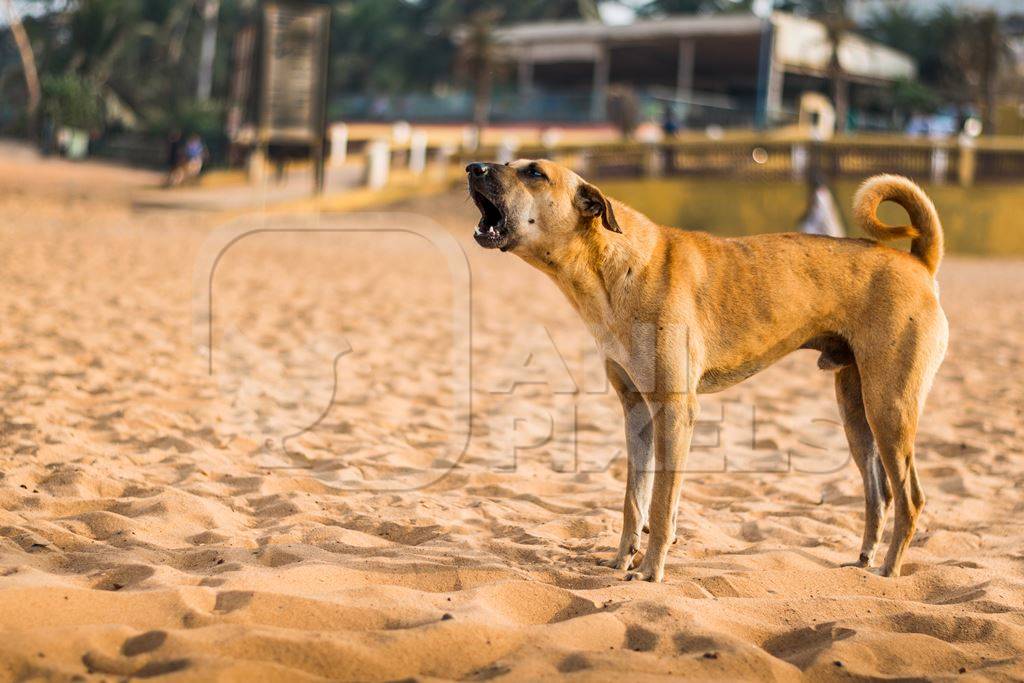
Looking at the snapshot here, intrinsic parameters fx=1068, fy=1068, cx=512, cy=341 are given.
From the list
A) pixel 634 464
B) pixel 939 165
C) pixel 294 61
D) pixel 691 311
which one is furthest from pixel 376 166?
pixel 691 311

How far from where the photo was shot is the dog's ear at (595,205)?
436 centimetres

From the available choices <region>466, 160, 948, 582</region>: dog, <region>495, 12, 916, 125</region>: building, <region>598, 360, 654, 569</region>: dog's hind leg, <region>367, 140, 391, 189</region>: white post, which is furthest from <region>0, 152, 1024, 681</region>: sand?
<region>495, 12, 916, 125</region>: building

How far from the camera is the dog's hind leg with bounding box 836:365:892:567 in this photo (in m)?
4.89

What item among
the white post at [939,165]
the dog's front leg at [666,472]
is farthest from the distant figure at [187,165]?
the dog's front leg at [666,472]

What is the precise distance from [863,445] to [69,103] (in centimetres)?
4439

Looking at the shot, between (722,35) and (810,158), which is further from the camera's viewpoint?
(722,35)

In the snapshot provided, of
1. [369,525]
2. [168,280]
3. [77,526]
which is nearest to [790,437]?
[369,525]

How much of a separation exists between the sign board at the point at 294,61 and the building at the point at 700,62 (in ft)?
38.4

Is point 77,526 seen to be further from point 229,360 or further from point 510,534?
point 229,360

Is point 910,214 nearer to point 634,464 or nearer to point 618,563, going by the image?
point 634,464

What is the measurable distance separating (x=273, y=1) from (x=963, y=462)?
21.3 metres

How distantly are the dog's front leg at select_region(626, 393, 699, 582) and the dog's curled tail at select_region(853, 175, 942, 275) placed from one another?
1262 mm

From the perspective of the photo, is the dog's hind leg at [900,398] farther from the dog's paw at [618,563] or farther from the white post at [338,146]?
the white post at [338,146]

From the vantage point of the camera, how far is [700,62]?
4212 centimetres
